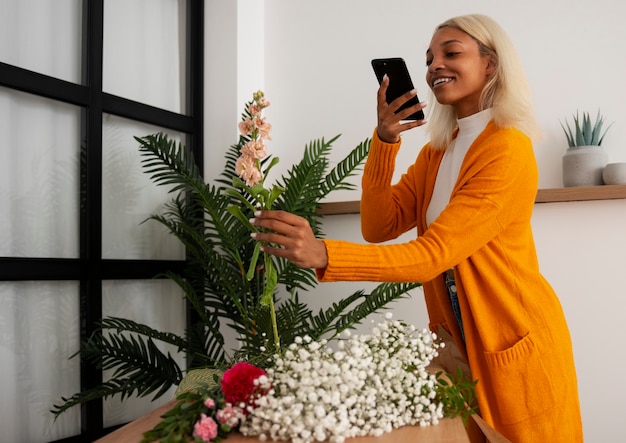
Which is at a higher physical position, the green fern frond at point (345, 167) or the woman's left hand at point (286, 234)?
the green fern frond at point (345, 167)

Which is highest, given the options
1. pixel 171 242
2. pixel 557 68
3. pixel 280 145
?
pixel 557 68

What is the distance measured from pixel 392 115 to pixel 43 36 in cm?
152

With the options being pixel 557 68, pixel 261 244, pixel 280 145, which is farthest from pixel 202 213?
pixel 261 244

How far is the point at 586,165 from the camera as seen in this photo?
274cm

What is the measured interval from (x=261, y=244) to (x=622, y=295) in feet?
6.46

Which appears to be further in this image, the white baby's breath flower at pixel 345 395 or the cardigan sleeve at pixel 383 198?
the cardigan sleeve at pixel 383 198

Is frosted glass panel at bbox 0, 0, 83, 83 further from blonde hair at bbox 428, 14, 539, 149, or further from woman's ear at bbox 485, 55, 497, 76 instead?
woman's ear at bbox 485, 55, 497, 76

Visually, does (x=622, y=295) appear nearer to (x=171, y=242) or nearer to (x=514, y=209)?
(x=514, y=209)

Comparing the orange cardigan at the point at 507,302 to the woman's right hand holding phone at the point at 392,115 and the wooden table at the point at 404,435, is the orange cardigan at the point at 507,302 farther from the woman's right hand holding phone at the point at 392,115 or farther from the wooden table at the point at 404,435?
the wooden table at the point at 404,435

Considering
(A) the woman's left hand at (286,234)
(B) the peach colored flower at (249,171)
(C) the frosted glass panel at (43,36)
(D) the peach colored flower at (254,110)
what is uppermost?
(C) the frosted glass panel at (43,36)

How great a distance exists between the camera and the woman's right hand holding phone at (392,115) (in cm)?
181

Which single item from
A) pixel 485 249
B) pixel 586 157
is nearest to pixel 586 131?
pixel 586 157

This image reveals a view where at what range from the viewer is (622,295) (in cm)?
276

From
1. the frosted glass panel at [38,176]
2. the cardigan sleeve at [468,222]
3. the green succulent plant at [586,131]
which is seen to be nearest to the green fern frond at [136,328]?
the frosted glass panel at [38,176]
